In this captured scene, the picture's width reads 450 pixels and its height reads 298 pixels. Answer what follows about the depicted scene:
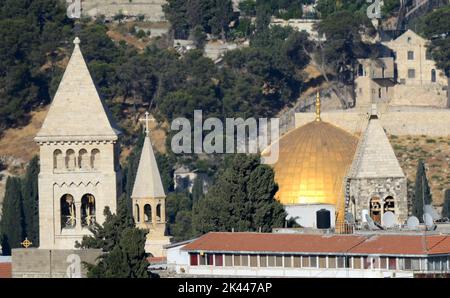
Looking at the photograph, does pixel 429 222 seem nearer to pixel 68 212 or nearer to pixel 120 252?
pixel 120 252

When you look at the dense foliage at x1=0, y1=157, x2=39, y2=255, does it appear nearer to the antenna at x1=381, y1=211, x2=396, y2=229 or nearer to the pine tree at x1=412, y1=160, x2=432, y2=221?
the pine tree at x1=412, y1=160, x2=432, y2=221

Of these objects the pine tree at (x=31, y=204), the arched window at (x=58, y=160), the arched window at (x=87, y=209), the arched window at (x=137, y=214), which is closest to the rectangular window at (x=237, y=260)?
the arched window at (x=87, y=209)

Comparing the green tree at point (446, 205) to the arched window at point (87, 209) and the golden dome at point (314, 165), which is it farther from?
the arched window at point (87, 209)

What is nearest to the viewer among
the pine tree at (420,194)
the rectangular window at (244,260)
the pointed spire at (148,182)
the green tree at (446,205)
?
the rectangular window at (244,260)

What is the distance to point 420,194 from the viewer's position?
11706cm

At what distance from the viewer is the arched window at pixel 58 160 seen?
9462cm

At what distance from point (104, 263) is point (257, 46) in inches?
3456

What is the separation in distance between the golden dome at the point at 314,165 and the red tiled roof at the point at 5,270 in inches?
605

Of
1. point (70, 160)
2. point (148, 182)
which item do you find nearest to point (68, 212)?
point (70, 160)

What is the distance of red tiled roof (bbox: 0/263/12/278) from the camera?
79.2 metres
